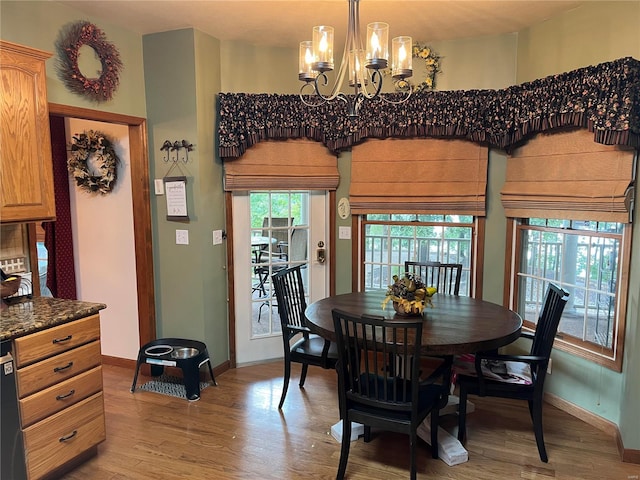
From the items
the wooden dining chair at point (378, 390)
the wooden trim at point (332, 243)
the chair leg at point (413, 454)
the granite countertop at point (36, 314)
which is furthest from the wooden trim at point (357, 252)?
the granite countertop at point (36, 314)

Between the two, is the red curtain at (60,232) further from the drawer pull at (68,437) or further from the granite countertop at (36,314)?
the drawer pull at (68,437)

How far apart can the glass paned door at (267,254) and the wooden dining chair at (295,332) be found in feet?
2.15

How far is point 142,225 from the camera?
12.0 ft

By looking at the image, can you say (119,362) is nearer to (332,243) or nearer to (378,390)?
(332,243)

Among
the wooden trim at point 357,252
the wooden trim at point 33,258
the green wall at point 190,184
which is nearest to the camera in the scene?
the wooden trim at point 33,258

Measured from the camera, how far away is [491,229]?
3.63m

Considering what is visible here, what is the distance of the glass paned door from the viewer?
3898 mm

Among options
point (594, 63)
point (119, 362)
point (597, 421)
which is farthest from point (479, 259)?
point (119, 362)

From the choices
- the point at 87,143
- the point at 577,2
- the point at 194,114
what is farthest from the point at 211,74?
the point at 577,2

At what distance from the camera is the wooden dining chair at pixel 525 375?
2523 millimetres

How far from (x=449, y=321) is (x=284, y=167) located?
1.88 m

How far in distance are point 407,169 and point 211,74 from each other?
1.72 meters

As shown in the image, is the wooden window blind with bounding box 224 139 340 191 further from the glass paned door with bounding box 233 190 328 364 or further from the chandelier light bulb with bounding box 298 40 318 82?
the chandelier light bulb with bounding box 298 40 318 82

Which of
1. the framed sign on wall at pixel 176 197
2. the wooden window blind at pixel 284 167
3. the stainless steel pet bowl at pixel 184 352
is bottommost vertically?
the stainless steel pet bowl at pixel 184 352
